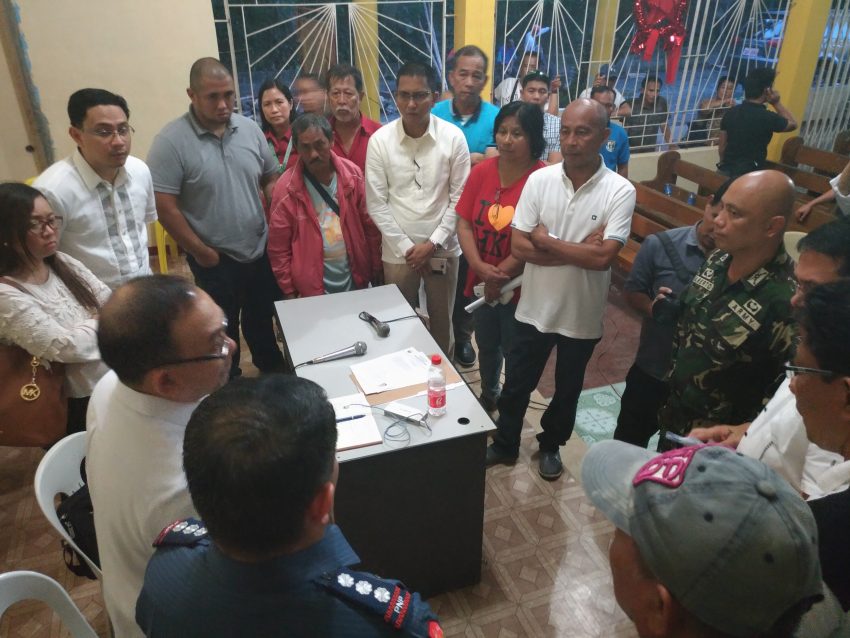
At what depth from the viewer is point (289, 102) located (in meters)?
3.45

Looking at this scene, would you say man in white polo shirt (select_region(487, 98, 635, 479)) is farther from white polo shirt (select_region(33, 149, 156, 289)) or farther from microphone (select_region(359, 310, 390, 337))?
white polo shirt (select_region(33, 149, 156, 289))

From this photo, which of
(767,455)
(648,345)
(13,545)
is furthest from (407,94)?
(13,545)

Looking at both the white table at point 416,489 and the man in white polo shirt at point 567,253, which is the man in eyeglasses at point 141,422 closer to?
the white table at point 416,489

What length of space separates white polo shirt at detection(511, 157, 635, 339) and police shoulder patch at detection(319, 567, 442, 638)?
1.64m

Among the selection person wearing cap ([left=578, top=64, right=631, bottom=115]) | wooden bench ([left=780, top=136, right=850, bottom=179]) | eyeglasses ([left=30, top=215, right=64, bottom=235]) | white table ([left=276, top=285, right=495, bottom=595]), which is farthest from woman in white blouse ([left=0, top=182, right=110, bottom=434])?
wooden bench ([left=780, top=136, right=850, bottom=179])

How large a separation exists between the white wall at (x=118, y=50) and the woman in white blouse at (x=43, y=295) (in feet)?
8.64

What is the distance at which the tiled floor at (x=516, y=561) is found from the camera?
2.06 m

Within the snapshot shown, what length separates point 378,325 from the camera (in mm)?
2430

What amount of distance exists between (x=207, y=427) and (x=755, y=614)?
0.80 metres

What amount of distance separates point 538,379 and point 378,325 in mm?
797

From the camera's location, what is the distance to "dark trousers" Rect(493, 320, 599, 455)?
8.09 ft

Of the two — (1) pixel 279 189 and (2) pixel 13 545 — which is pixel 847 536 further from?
(2) pixel 13 545

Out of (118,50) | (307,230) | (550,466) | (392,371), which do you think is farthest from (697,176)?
(118,50)

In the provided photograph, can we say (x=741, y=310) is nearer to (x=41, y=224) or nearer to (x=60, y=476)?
(x=60, y=476)
